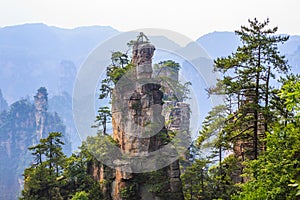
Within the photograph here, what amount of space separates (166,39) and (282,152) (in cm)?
898

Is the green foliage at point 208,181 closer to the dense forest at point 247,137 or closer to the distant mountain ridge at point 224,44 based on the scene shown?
the dense forest at point 247,137

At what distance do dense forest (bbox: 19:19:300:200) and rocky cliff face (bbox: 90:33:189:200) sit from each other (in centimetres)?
20

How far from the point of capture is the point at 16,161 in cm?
7669

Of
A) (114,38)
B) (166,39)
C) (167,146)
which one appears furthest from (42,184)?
(166,39)

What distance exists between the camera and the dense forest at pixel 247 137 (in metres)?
6.78

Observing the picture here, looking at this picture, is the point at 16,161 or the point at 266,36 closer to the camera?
the point at 266,36

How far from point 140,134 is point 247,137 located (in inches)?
352

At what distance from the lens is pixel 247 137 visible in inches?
406

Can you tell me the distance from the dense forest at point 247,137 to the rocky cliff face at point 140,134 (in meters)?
0.20

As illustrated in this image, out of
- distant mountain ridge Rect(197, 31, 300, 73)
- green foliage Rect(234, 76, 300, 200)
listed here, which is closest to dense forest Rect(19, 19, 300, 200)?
green foliage Rect(234, 76, 300, 200)

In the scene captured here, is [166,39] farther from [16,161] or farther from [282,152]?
[16,161]

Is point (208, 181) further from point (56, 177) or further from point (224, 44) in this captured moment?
point (224, 44)

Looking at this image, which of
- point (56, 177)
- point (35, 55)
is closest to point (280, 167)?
point (56, 177)

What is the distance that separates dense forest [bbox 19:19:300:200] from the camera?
6.78 m
